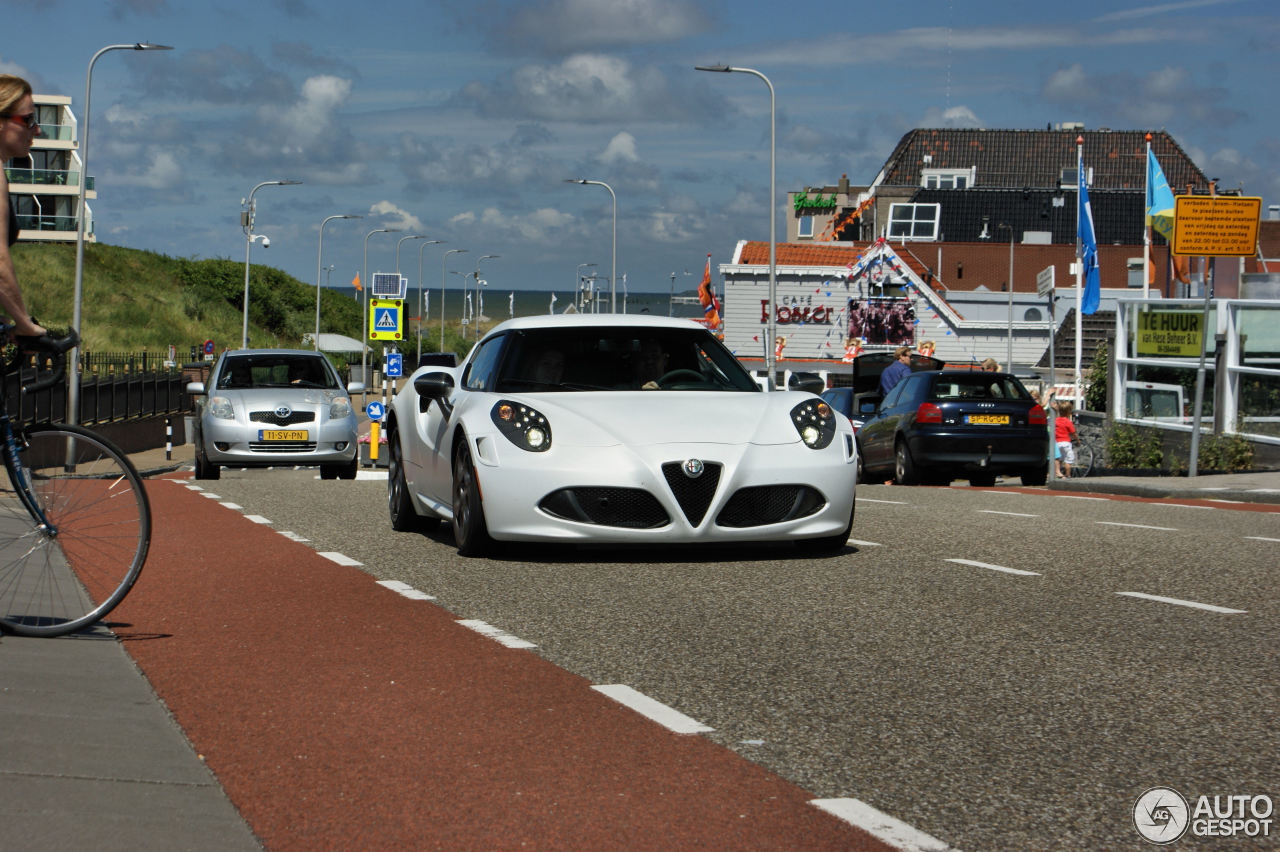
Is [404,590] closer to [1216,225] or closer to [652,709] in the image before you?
[652,709]

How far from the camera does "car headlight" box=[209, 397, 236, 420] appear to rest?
1991cm

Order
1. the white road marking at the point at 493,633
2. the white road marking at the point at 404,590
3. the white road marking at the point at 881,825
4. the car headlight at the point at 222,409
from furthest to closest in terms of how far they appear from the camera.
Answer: the car headlight at the point at 222,409 < the white road marking at the point at 404,590 < the white road marking at the point at 493,633 < the white road marking at the point at 881,825

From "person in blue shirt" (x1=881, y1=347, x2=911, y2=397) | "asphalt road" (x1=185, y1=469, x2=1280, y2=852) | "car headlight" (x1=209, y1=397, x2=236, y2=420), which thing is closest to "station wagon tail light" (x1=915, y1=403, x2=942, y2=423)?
"person in blue shirt" (x1=881, y1=347, x2=911, y2=397)

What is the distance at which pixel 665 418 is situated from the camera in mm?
8859

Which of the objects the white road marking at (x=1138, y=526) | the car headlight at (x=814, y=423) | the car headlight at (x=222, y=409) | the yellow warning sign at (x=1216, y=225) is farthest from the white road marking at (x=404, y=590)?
the yellow warning sign at (x=1216, y=225)

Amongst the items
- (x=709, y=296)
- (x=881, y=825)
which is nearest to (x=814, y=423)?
(x=881, y=825)

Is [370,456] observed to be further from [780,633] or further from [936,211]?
[936,211]

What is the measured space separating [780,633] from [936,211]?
267ft

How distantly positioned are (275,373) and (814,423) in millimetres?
13010

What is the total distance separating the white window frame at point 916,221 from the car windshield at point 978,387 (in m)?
66.8

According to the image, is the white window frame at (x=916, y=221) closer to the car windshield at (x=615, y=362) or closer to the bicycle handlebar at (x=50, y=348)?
the car windshield at (x=615, y=362)

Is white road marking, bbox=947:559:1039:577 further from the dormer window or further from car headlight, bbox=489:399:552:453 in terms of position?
the dormer window

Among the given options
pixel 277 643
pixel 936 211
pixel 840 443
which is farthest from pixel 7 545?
pixel 936 211

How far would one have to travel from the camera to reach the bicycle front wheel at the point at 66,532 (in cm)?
593
